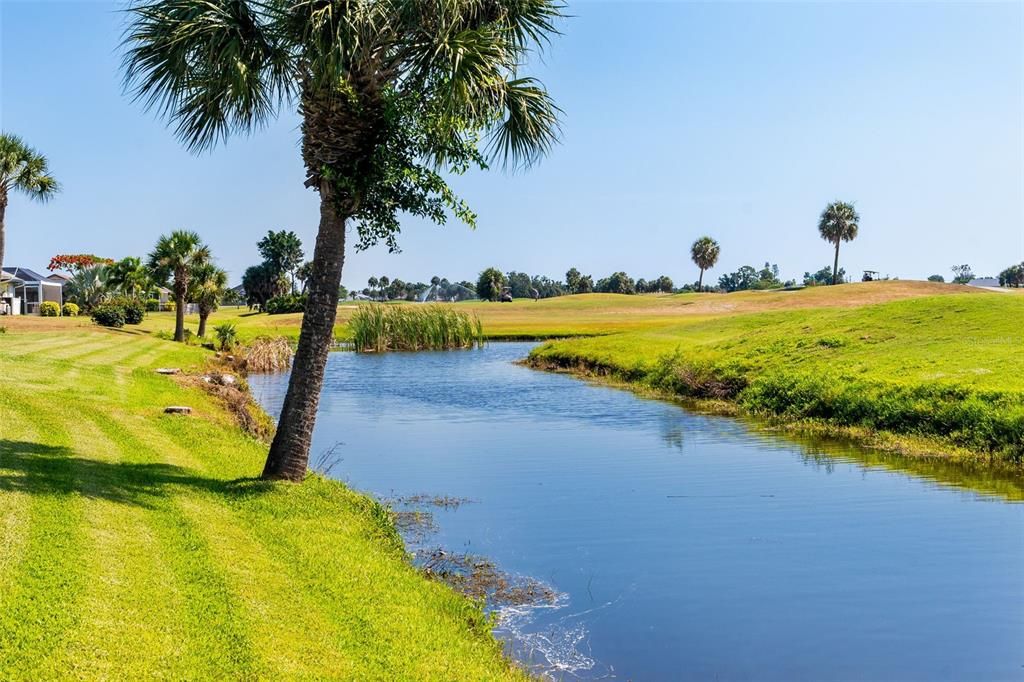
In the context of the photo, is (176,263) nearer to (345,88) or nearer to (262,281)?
(345,88)

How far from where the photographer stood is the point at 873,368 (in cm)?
3225

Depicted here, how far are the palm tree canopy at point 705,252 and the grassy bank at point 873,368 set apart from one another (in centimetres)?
10437

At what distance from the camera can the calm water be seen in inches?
431

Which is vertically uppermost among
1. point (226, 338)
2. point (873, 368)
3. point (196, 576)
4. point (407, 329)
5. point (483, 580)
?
point (407, 329)

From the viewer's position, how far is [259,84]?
15.0 m

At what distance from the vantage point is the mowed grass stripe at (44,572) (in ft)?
24.3

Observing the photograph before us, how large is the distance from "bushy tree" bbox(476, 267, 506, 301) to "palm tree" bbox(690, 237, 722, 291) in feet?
136

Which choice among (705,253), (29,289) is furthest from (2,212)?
(705,253)

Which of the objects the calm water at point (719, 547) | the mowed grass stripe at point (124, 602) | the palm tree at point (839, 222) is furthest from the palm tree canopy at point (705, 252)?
the mowed grass stripe at point (124, 602)

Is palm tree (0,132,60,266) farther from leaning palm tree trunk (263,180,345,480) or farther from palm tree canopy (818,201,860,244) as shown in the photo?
palm tree canopy (818,201,860,244)

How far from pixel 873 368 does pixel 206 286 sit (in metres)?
42.7

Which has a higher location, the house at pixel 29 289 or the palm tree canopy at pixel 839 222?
the palm tree canopy at pixel 839 222

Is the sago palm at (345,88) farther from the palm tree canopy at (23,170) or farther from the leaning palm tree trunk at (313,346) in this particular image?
the palm tree canopy at (23,170)

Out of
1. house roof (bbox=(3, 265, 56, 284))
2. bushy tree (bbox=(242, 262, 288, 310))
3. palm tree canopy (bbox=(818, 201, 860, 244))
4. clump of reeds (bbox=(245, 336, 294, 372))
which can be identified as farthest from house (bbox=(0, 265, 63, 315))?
palm tree canopy (bbox=(818, 201, 860, 244))
